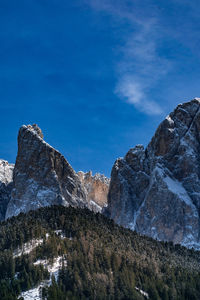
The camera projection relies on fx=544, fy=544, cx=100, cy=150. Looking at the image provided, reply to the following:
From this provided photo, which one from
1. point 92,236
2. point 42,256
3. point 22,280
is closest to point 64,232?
point 92,236

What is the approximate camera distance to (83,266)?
158750mm

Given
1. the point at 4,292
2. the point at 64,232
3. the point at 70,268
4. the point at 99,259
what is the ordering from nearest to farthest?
the point at 4,292, the point at 70,268, the point at 99,259, the point at 64,232

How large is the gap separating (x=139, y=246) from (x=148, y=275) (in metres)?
29.8

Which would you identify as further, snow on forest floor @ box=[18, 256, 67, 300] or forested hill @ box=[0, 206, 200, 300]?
forested hill @ box=[0, 206, 200, 300]

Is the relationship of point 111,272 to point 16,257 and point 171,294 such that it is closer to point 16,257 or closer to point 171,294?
point 171,294

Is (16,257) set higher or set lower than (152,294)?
higher

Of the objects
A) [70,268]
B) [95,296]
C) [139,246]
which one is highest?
[139,246]

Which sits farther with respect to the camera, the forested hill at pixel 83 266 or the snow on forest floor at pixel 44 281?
the forested hill at pixel 83 266

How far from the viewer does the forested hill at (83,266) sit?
15012 cm

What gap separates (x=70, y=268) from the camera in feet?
513

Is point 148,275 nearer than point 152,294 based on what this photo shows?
No

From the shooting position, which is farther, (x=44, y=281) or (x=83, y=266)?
(x=83, y=266)

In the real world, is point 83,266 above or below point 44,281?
above

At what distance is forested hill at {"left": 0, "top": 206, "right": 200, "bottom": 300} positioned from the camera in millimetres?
150125
